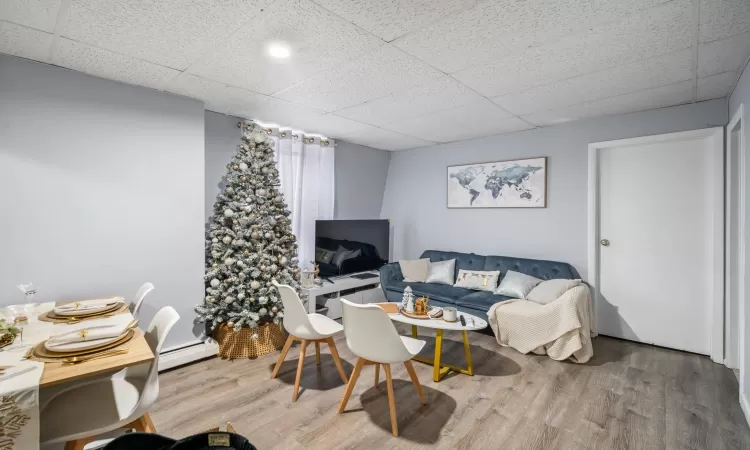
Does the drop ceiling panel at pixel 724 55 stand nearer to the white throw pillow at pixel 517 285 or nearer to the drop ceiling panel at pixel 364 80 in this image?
the drop ceiling panel at pixel 364 80

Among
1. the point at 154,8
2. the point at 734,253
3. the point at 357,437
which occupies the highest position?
the point at 154,8

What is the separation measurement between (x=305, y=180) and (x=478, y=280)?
2.62m

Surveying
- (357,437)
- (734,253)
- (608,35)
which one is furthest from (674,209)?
(357,437)

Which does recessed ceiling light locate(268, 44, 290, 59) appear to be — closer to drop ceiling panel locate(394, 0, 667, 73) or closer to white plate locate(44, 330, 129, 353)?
drop ceiling panel locate(394, 0, 667, 73)

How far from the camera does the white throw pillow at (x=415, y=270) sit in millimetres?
4871

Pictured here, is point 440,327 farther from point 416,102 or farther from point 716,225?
point 716,225

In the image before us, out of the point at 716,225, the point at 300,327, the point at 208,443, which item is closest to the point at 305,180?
the point at 300,327

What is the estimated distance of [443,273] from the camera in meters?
4.76

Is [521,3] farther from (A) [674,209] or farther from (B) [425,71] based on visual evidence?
(A) [674,209]

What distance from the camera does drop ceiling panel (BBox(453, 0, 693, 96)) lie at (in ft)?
6.48

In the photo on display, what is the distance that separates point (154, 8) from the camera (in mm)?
1856

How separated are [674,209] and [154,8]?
15.4 ft

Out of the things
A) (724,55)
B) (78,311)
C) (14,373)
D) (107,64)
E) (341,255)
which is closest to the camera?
(14,373)

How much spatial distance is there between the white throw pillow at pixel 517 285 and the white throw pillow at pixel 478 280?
15cm
